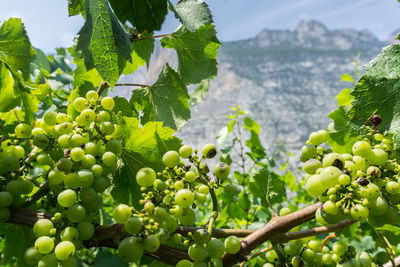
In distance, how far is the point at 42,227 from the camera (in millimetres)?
678

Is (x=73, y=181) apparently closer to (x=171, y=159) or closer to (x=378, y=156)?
(x=171, y=159)

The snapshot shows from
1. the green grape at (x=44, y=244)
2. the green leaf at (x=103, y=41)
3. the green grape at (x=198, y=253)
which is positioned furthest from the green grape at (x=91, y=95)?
the green grape at (x=198, y=253)

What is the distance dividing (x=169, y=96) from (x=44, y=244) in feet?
2.55

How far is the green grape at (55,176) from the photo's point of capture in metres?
0.73

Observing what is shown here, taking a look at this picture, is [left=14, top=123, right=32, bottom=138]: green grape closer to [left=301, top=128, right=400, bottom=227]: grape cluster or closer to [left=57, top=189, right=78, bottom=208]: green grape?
[left=57, top=189, right=78, bottom=208]: green grape

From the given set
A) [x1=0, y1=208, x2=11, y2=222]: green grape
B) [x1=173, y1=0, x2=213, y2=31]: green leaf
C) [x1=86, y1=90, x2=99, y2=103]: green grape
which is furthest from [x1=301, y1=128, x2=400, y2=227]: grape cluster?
[x1=0, y1=208, x2=11, y2=222]: green grape

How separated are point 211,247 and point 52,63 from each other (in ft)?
8.61

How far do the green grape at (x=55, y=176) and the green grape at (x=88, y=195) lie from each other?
6cm

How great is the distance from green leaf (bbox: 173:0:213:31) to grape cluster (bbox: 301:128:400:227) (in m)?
0.52

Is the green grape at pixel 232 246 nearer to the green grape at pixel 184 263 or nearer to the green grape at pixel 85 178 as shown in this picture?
the green grape at pixel 184 263

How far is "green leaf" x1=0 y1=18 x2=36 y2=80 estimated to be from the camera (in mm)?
984

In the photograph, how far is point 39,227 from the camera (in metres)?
0.68

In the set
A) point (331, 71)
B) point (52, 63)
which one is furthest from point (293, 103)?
point (52, 63)

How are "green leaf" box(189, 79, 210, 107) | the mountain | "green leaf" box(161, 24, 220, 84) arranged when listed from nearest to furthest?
"green leaf" box(161, 24, 220, 84), "green leaf" box(189, 79, 210, 107), the mountain
